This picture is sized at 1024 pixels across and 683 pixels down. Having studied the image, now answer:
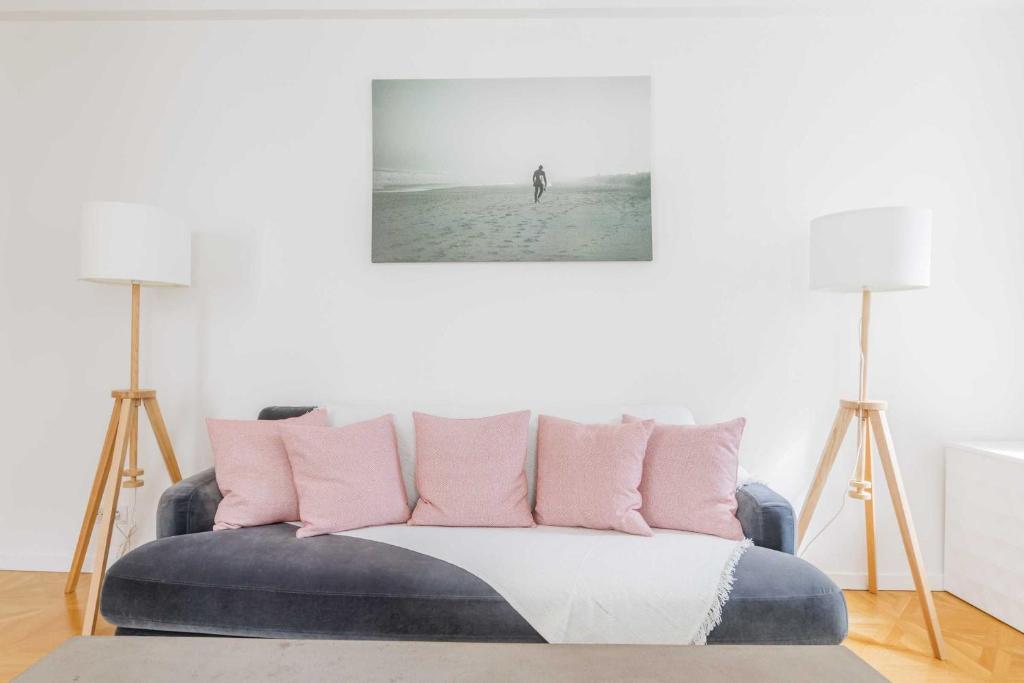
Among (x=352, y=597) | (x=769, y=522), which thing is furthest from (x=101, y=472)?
(x=769, y=522)

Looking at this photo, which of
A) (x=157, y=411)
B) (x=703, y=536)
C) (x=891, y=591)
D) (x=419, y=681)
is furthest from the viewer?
(x=891, y=591)

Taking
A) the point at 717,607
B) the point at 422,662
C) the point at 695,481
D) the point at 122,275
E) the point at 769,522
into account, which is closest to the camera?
the point at 422,662

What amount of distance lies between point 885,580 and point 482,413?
2107mm

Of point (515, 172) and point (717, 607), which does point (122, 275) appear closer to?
point (515, 172)

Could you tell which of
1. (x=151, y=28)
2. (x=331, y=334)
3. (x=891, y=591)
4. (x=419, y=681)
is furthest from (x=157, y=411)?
(x=891, y=591)

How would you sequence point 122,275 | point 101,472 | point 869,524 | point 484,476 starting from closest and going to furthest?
point 484,476 → point 122,275 → point 101,472 → point 869,524

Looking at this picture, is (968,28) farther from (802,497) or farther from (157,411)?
(157,411)

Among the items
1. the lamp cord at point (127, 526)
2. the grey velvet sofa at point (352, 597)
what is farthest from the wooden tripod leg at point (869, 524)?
the lamp cord at point (127, 526)

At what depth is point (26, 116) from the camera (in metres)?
2.88

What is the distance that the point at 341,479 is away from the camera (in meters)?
2.10

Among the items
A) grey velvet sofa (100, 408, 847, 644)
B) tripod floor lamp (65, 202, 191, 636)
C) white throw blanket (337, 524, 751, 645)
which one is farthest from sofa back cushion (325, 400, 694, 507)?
tripod floor lamp (65, 202, 191, 636)

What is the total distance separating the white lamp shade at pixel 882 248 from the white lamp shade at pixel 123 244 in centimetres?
284

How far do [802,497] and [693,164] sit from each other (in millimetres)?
1733

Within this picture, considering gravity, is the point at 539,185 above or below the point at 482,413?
above
